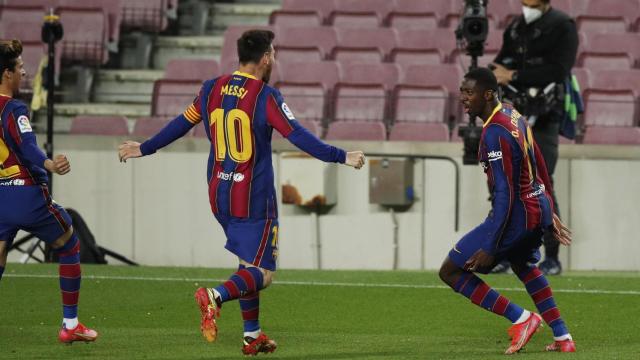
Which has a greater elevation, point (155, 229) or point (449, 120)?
point (449, 120)

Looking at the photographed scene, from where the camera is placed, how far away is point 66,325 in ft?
26.2

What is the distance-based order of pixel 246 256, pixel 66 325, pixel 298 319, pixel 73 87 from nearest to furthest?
pixel 246 256
pixel 66 325
pixel 298 319
pixel 73 87

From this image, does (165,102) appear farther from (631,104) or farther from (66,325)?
(66,325)

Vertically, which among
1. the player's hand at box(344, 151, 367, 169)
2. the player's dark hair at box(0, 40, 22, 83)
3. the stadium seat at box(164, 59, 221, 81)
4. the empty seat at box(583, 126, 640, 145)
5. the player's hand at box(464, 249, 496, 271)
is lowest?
the empty seat at box(583, 126, 640, 145)

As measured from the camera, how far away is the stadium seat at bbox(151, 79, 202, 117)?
50.2 ft

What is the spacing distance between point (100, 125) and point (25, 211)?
7.68m

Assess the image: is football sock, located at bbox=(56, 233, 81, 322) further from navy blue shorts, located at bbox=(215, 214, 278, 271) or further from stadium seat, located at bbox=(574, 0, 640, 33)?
stadium seat, located at bbox=(574, 0, 640, 33)

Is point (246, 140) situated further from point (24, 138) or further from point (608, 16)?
point (608, 16)

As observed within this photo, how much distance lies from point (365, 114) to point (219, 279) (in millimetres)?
3685

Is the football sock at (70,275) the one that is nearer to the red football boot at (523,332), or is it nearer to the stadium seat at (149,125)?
the red football boot at (523,332)

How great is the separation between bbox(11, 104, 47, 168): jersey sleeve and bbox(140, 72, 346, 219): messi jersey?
95 cm

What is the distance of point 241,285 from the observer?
7207 millimetres

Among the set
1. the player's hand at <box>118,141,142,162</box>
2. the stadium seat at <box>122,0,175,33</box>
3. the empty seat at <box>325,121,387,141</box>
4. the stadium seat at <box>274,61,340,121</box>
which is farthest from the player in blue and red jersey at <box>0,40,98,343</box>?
the stadium seat at <box>122,0,175,33</box>

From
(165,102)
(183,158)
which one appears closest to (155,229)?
(183,158)
